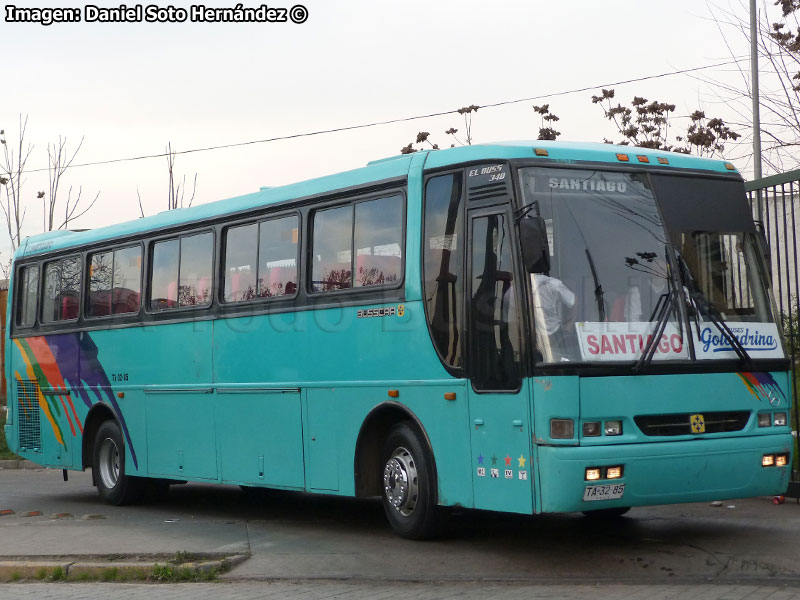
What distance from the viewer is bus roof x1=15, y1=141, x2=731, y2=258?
9.50 meters

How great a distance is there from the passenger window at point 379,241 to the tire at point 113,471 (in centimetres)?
531

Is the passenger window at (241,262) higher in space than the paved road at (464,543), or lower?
higher

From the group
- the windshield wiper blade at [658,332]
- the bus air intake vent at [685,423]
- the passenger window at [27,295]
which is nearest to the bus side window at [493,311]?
the windshield wiper blade at [658,332]

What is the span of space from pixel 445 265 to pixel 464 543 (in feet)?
7.75

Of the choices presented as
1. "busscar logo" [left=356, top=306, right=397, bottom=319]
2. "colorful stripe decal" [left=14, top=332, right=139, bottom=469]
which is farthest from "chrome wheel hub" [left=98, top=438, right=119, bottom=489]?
→ "busscar logo" [left=356, top=306, right=397, bottom=319]

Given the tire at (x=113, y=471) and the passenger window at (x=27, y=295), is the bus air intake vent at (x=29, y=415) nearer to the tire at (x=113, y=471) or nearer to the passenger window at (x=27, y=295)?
the passenger window at (x=27, y=295)

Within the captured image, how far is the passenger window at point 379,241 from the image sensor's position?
34.3 feet

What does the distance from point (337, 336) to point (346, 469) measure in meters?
1.21

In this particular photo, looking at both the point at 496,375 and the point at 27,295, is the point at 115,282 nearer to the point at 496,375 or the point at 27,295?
the point at 27,295

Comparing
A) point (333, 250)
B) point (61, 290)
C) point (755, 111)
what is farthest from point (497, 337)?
point (755, 111)

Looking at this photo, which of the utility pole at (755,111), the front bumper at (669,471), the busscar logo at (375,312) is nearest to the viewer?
the front bumper at (669,471)

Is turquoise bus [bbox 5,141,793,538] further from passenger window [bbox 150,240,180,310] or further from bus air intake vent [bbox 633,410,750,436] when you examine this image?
passenger window [bbox 150,240,180,310]

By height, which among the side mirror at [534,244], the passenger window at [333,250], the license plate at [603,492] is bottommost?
the license plate at [603,492]

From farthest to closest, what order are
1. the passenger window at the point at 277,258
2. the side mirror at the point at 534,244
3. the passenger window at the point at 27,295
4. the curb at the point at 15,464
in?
the curb at the point at 15,464 → the passenger window at the point at 27,295 → the passenger window at the point at 277,258 → the side mirror at the point at 534,244
